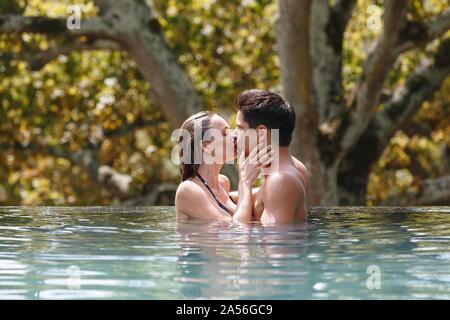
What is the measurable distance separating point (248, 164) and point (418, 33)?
7613 mm

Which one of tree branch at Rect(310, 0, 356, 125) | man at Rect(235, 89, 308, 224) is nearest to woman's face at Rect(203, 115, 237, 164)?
man at Rect(235, 89, 308, 224)

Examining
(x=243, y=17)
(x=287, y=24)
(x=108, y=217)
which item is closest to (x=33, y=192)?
(x=243, y=17)

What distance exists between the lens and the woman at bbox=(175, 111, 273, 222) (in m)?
7.73

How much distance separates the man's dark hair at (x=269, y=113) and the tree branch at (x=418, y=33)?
730 cm

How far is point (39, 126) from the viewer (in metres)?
19.5

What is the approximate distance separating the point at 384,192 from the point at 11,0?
9.23m

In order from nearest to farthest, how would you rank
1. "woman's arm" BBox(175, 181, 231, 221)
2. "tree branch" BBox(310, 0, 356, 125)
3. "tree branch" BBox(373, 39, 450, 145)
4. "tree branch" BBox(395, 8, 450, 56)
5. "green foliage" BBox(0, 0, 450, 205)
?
"woman's arm" BBox(175, 181, 231, 221), "tree branch" BBox(395, 8, 450, 56), "tree branch" BBox(310, 0, 356, 125), "tree branch" BBox(373, 39, 450, 145), "green foliage" BBox(0, 0, 450, 205)

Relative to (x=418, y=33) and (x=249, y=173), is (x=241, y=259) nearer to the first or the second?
(x=249, y=173)

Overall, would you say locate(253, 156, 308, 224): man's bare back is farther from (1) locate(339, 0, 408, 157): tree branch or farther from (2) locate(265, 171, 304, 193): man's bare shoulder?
(1) locate(339, 0, 408, 157): tree branch

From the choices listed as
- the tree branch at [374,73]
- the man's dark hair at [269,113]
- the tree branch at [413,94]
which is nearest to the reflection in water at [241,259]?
the man's dark hair at [269,113]

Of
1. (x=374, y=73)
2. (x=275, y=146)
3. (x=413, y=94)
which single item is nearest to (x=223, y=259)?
(x=275, y=146)

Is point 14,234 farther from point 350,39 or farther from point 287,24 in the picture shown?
point 350,39

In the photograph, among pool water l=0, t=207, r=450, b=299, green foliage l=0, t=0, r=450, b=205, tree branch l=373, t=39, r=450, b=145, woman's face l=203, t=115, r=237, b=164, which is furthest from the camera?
green foliage l=0, t=0, r=450, b=205

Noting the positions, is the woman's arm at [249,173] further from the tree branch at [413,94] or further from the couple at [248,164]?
the tree branch at [413,94]
